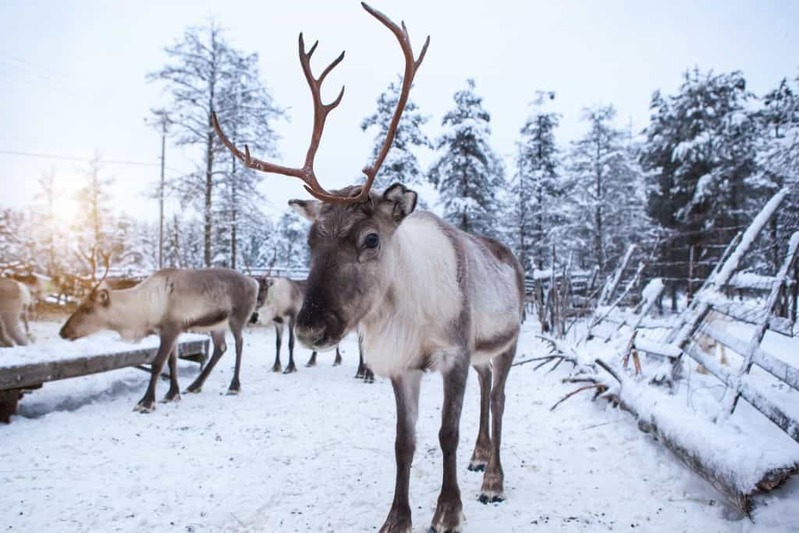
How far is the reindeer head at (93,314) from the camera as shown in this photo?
6344 mm

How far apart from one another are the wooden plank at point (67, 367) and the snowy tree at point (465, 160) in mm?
14778

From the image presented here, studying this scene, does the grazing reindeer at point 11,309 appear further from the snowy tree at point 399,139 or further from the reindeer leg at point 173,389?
the snowy tree at point 399,139

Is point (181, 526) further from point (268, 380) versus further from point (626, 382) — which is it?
point (268, 380)

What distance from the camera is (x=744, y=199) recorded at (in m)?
17.5

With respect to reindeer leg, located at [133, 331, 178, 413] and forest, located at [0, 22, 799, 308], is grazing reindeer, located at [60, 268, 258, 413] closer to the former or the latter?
reindeer leg, located at [133, 331, 178, 413]

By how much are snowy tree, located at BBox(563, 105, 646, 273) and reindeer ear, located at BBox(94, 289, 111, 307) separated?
70.6ft

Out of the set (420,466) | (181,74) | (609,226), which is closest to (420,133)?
(181,74)

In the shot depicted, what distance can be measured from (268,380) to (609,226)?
72.3ft

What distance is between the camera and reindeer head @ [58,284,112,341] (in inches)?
250

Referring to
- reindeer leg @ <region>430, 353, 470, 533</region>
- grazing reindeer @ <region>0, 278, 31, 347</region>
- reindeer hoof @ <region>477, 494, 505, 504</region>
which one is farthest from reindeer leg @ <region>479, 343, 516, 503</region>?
grazing reindeer @ <region>0, 278, 31, 347</region>

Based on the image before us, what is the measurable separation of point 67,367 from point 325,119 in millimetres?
4401

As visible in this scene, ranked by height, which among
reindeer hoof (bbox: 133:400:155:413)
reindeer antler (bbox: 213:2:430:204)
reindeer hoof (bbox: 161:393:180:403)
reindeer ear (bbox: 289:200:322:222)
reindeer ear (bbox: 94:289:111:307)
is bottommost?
reindeer hoof (bbox: 161:393:180:403)

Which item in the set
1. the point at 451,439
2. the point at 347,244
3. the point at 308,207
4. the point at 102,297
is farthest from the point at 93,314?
the point at 451,439

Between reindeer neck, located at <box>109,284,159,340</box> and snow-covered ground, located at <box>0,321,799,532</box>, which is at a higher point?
reindeer neck, located at <box>109,284,159,340</box>
